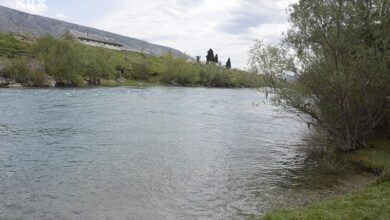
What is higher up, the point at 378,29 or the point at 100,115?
the point at 378,29

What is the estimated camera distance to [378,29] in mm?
20734

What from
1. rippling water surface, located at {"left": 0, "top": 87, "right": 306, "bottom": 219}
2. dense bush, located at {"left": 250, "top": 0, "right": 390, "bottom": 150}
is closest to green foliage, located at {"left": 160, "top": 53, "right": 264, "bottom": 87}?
rippling water surface, located at {"left": 0, "top": 87, "right": 306, "bottom": 219}

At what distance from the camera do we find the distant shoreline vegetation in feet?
289

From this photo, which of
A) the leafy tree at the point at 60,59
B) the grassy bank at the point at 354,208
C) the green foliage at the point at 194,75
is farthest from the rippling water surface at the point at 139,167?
the green foliage at the point at 194,75

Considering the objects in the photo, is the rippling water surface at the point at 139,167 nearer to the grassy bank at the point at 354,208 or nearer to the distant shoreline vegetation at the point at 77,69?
the grassy bank at the point at 354,208

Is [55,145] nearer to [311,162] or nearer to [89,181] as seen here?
[89,181]

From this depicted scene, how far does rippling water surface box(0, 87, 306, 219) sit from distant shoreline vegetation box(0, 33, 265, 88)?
70.4ft

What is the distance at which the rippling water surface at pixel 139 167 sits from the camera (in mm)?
14898

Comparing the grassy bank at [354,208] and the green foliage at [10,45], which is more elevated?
the green foliage at [10,45]

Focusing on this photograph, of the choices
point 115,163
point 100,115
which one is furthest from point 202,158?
point 100,115

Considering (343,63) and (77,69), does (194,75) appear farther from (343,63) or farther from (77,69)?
(343,63)

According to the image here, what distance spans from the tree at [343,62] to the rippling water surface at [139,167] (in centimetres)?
367

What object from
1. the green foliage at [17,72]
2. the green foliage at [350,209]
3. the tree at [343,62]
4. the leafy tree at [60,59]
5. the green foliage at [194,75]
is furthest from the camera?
the green foliage at [194,75]

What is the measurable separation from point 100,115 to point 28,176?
23.6 metres
